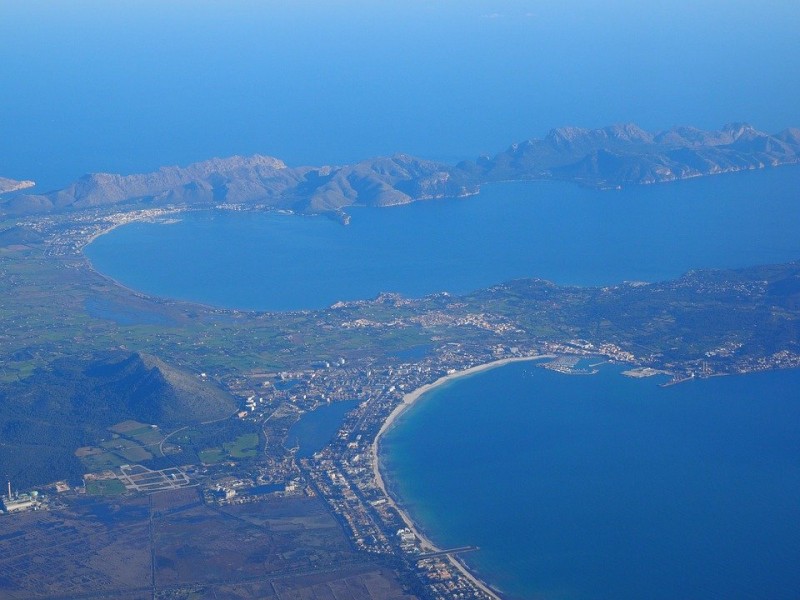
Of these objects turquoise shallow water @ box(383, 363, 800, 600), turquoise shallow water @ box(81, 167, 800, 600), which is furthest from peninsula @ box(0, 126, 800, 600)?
turquoise shallow water @ box(81, 167, 800, 600)

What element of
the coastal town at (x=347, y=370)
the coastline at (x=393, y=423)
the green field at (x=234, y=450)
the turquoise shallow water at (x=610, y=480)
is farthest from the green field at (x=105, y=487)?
the turquoise shallow water at (x=610, y=480)

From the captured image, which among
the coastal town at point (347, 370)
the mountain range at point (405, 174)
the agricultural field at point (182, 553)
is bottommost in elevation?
the mountain range at point (405, 174)

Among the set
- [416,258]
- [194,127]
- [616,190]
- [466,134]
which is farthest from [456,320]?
[194,127]

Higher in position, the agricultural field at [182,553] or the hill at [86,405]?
the agricultural field at [182,553]

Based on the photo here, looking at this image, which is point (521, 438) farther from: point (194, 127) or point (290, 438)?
point (194, 127)

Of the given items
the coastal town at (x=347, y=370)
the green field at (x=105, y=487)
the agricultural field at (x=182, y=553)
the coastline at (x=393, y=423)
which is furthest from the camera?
the green field at (x=105, y=487)

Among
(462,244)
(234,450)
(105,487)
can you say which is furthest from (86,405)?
(462,244)

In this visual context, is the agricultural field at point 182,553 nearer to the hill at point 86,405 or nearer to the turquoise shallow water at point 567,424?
the turquoise shallow water at point 567,424
